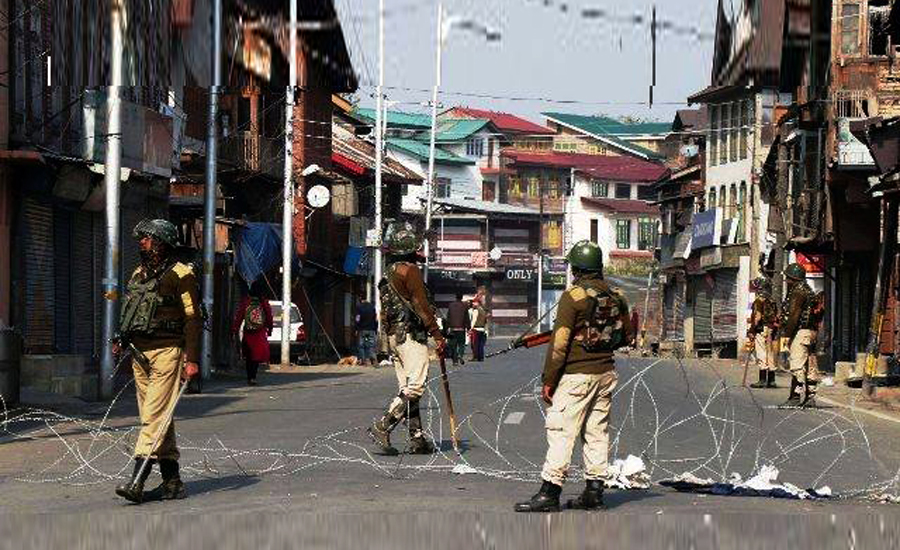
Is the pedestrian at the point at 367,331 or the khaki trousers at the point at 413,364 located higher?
the khaki trousers at the point at 413,364

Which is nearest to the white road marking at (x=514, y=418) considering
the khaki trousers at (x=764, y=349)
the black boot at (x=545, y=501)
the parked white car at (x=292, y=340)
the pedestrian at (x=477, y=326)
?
the black boot at (x=545, y=501)

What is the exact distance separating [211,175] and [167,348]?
834 inches

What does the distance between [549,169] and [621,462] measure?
102 meters

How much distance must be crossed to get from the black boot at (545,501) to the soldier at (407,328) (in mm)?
4850

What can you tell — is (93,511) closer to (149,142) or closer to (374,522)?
(374,522)

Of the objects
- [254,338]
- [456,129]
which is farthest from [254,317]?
[456,129]

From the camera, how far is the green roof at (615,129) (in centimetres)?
12031

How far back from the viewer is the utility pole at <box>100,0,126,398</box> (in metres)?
27.0

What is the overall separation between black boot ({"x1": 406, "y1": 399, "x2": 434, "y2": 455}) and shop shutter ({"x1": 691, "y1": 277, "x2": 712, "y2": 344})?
6020 centimetres

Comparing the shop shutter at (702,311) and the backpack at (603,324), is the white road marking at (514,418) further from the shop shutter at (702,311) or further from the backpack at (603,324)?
the shop shutter at (702,311)

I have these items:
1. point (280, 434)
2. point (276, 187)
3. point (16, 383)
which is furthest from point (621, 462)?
point (276, 187)

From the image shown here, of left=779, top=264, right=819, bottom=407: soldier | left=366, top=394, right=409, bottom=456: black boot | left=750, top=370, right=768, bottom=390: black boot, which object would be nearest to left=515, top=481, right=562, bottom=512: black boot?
left=366, top=394, right=409, bottom=456: black boot

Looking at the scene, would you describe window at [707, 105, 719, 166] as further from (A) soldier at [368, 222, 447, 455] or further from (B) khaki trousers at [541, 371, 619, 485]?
(B) khaki trousers at [541, 371, 619, 485]

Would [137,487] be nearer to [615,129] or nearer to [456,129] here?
[456,129]
